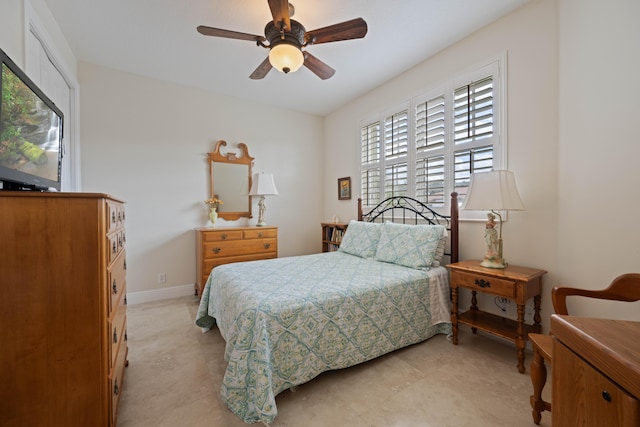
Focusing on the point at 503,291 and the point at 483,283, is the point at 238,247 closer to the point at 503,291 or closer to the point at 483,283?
the point at 483,283

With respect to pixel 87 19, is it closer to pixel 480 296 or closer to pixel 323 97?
pixel 323 97

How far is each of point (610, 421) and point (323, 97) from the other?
13.2ft

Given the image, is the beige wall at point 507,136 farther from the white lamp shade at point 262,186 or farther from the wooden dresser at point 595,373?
the wooden dresser at point 595,373

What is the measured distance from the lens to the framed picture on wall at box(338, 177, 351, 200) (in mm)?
4074

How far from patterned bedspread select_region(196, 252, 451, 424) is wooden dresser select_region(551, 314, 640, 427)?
1.17m

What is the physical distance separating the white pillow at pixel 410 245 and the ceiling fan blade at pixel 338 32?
5.66 ft

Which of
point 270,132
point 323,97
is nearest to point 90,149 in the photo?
point 270,132

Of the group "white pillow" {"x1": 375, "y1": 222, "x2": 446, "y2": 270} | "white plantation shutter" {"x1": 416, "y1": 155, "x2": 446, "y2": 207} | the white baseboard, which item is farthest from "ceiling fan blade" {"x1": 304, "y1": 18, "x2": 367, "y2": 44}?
the white baseboard

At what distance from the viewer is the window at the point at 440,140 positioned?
7.73 feet

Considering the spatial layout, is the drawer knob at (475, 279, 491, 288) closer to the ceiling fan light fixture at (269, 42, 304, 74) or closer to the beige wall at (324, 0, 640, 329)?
the beige wall at (324, 0, 640, 329)

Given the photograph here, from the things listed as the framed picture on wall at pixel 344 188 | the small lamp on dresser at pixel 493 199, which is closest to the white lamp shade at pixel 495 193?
the small lamp on dresser at pixel 493 199

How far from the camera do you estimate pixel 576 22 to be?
69.3 inches

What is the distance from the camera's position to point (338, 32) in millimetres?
Result: 1826

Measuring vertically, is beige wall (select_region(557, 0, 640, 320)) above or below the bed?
above
